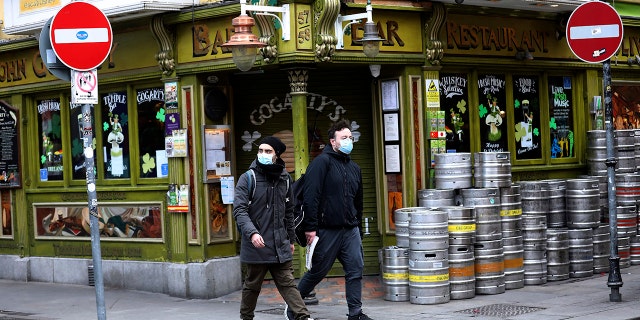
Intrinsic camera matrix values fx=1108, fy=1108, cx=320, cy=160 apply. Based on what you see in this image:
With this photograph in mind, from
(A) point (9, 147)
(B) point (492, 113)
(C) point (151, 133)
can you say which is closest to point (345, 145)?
(C) point (151, 133)

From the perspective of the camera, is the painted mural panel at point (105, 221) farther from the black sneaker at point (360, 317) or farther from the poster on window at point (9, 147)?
the black sneaker at point (360, 317)

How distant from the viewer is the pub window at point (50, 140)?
17.1m

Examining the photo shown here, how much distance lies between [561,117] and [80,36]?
9802mm

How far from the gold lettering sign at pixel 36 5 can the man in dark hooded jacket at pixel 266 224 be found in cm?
639

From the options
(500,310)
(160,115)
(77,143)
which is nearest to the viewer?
(500,310)

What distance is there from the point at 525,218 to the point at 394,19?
3.08m

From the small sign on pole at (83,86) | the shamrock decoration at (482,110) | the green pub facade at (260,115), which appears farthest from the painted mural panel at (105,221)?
the small sign on pole at (83,86)

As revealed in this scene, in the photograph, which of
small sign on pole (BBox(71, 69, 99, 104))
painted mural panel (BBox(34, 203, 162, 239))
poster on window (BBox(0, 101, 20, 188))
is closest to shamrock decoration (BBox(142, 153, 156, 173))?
painted mural panel (BBox(34, 203, 162, 239))

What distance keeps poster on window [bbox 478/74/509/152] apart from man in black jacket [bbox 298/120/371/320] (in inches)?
192

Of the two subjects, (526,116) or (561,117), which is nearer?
(526,116)

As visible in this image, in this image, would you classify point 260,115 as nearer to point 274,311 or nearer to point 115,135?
point 115,135

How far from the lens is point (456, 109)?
1555 centimetres

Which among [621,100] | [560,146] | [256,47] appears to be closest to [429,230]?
[256,47]

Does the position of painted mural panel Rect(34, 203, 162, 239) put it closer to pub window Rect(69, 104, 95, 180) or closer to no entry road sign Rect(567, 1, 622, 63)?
pub window Rect(69, 104, 95, 180)
